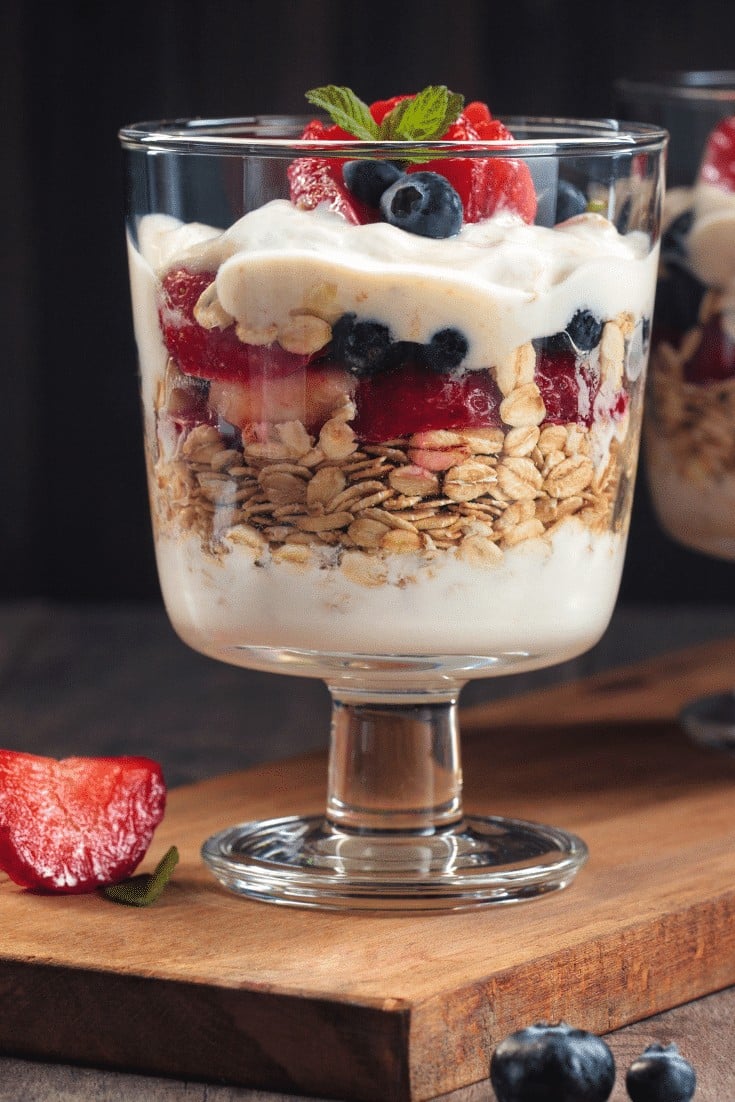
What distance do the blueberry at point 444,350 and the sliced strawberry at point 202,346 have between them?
0.06m

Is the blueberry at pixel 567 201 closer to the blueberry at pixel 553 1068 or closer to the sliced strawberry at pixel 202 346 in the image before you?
the sliced strawberry at pixel 202 346

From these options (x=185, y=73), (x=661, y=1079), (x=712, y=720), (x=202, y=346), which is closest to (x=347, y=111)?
(x=202, y=346)

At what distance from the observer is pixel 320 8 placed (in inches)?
77.7

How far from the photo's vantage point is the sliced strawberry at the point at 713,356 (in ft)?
4.25

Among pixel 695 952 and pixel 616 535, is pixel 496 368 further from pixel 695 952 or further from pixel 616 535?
pixel 695 952

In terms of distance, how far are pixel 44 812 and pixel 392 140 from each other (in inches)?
15.6

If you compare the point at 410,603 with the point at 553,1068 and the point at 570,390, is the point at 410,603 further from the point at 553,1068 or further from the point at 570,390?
the point at 553,1068

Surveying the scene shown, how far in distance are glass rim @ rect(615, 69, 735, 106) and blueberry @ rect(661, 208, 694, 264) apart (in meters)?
0.09

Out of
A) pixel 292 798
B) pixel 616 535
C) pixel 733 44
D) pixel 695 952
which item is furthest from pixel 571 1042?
pixel 733 44

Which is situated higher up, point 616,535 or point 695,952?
point 616,535

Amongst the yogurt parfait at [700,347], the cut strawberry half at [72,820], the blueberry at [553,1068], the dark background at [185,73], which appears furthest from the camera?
the dark background at [185,73]

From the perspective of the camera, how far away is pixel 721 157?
1.31 m

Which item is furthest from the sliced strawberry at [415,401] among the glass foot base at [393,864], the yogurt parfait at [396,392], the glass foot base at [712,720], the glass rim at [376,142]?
the glass foot base at [712,720]

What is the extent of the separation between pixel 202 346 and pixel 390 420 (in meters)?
0.11
